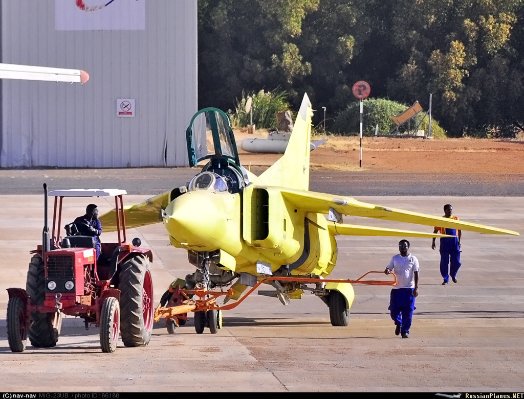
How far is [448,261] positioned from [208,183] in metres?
8.00

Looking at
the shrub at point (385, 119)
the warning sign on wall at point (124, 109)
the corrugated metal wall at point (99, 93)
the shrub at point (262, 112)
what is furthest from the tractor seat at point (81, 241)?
the shrub at point (385, 119)

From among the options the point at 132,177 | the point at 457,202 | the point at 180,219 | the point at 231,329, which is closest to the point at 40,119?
the point at 132,177

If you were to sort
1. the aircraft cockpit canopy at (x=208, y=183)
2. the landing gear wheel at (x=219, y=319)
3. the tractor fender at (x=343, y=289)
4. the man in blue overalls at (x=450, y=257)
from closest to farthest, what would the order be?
the aircraft cockpit canopy at (x=208, y=183) < the landing gear wheel at (x=219, y=319) < the tractor fender at (x=343, y=289) < the man in blue overalls at (x=450, y=257)

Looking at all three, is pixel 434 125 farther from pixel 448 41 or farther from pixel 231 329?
pixel 231 329

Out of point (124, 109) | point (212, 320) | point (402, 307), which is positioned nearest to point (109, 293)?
point (212, 320)

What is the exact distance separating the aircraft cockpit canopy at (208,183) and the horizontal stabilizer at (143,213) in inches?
54.7

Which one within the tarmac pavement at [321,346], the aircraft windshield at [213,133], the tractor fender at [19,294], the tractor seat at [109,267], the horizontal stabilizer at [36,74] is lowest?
the tarmac pavement at [321,346]

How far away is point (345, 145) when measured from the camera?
54.9m

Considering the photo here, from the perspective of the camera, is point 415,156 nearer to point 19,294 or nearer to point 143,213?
point 143,213

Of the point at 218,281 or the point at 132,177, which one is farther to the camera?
the point at 132,177

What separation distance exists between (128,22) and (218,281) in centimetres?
3080

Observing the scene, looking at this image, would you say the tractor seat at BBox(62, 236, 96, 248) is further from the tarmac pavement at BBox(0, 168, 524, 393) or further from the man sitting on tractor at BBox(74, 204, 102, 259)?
the tarmac pavement at BBox(0, 168, 524, 393)

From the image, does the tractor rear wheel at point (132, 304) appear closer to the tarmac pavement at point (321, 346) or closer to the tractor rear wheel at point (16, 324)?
the tarmac pavement at point (321, 346)

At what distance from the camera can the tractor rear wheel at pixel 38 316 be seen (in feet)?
50.3
